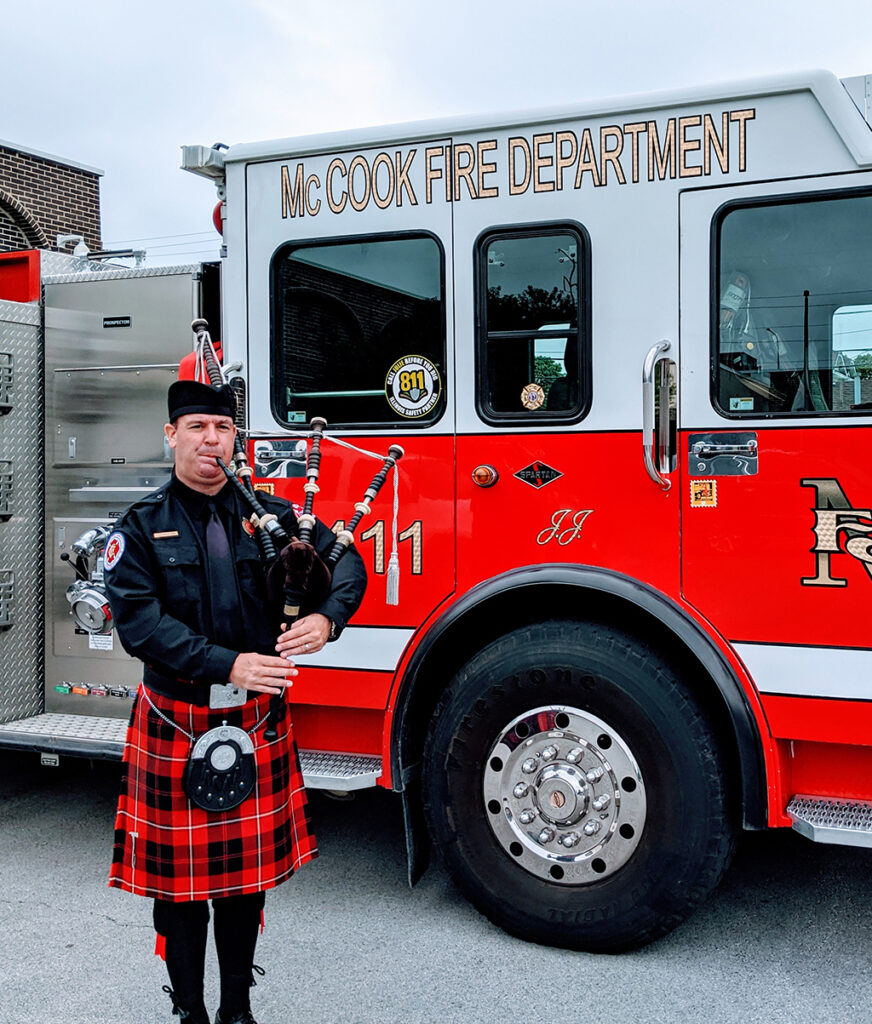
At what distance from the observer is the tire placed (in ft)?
11.5

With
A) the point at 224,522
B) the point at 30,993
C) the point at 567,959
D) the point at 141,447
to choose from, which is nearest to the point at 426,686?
the point at 567,959

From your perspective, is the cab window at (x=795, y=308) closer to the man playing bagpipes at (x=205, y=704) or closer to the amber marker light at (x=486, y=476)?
the amber marker light at (x=486, y=476)

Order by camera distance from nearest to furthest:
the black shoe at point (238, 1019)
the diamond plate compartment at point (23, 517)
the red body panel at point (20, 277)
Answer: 1. the black shoe at point (238, 1019)
2. the diamond plate compartment at point (23, 517)
3. the red body panel at point (20, 277)

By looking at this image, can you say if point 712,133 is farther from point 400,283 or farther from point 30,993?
point 30,993

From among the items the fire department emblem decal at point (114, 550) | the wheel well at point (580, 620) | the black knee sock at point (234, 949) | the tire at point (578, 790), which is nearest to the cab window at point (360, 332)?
the wheel well at point (580, 620)

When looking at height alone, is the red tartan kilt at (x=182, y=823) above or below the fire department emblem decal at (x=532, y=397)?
below

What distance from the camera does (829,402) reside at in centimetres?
343

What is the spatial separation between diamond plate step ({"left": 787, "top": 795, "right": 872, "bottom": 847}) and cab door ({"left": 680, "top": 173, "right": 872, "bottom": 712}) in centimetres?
25

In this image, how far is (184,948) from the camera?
2891 millimetres

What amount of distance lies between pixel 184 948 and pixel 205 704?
685mm

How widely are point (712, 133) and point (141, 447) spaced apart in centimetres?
292

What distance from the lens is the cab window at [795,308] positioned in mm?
3400

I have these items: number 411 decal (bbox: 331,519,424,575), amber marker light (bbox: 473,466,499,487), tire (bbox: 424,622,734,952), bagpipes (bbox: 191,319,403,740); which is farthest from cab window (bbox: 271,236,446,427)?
tire (bbox: 424,622,734,952)

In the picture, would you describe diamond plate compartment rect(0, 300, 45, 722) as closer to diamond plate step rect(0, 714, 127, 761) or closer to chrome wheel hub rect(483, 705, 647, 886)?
diamond plate step rect(0, 714, 127, 761)
